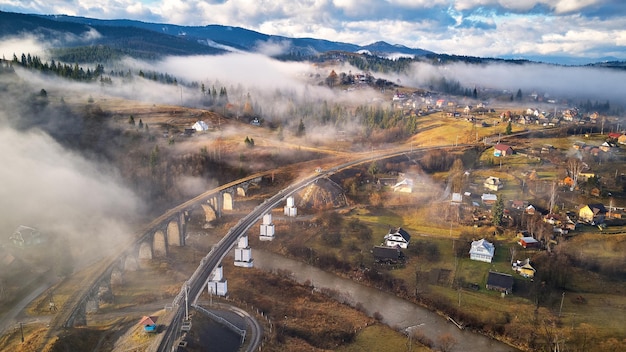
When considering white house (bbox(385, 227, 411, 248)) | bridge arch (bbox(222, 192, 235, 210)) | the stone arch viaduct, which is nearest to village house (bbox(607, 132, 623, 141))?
white house (bbox(385, 227, 411, 248))

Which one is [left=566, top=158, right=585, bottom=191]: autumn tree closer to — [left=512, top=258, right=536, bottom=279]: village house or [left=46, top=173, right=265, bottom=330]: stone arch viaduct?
[left=512, top=258, right=536, bottom=279]: village house

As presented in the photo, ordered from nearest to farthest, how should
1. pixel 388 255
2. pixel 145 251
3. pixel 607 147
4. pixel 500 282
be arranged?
pixel 500 282
pixel 388 255
pixel 145 251
pixel 607 147

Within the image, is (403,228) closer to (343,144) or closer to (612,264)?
(612,264)

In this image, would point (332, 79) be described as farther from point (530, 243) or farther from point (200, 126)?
point (530, 243)

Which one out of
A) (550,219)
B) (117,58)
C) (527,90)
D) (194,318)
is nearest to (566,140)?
(550,219)

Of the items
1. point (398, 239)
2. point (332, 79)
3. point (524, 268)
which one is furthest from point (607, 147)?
point (332, 79)

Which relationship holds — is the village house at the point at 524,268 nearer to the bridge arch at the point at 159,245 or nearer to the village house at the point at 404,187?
the village house at the point at 404,187
